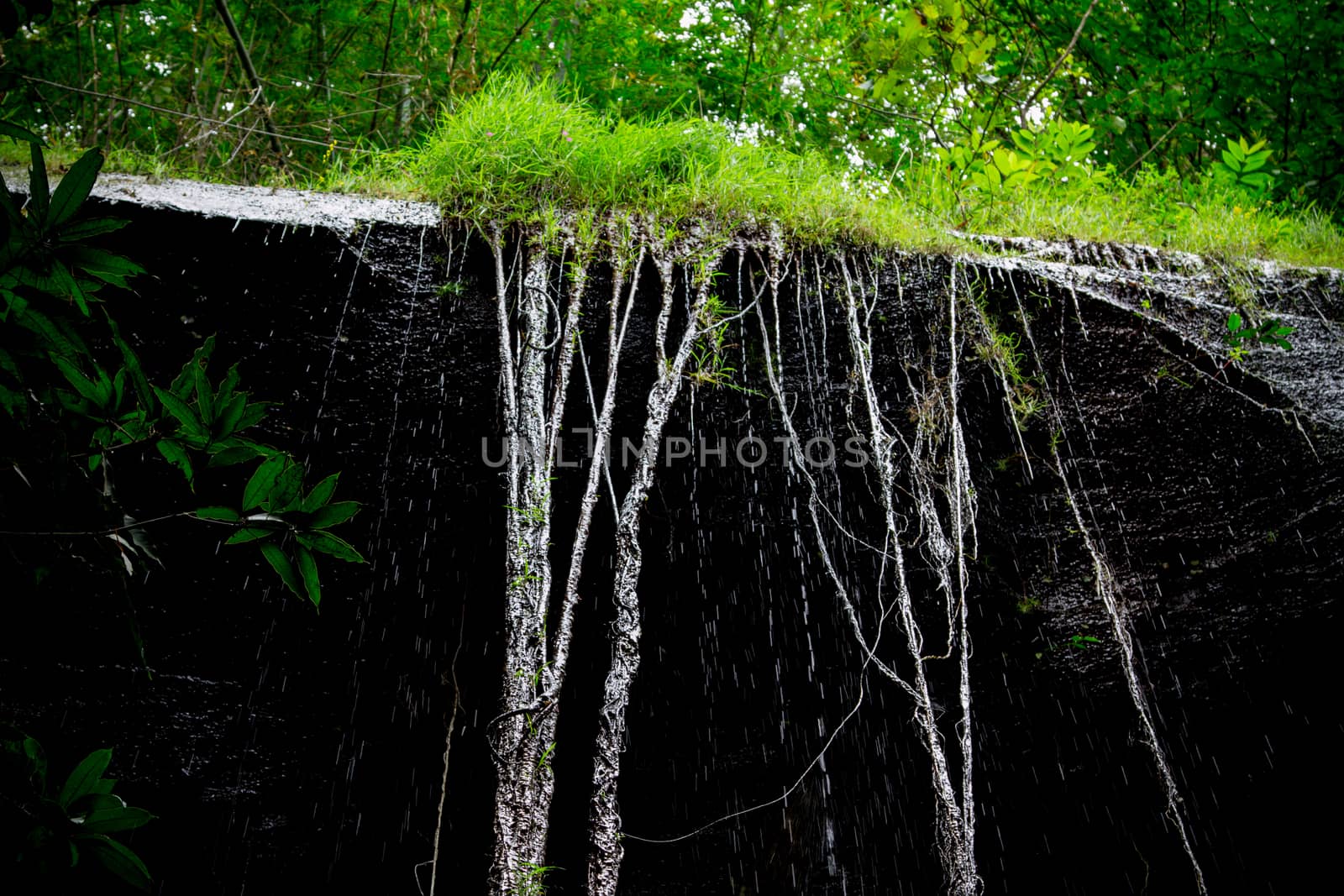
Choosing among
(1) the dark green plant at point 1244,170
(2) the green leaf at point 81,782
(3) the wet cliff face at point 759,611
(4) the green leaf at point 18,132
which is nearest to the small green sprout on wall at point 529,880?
(3) the wet cliff face at point 759,611

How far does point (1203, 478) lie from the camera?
3113mm

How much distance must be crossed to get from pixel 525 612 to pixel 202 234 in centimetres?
175

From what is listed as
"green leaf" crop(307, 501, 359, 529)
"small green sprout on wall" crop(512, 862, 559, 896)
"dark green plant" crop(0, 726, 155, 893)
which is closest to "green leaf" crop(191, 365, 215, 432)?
"green leaf" crop(307, 501, 359, 529)

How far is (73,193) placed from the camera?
47.1 inches

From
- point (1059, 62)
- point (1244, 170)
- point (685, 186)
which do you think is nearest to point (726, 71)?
point (685, 186)

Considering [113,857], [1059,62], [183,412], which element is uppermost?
[1059,62]

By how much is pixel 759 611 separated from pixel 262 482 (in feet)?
7.46

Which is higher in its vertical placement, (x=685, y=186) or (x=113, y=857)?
(x=685, y=186)

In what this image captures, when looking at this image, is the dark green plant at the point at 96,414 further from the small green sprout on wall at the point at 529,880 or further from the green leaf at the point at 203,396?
the small green sprout on wall at the point at 529,880

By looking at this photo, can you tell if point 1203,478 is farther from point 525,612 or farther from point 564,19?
point 564,19

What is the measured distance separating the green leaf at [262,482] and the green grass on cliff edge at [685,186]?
6.11 ft

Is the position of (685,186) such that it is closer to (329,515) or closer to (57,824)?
(329,515)

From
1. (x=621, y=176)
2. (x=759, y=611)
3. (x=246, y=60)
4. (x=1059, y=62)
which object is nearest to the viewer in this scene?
(x=1059, y=62)

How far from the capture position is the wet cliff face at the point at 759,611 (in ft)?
8.96
